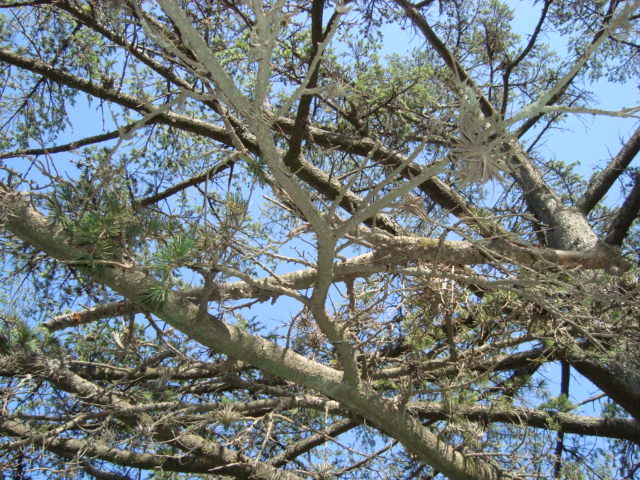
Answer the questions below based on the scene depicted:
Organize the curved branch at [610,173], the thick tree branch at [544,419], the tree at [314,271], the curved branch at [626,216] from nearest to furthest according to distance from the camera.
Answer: the tree at [314,271]
the thick tree branch at [544,419]
the curved branch at [626,216]
the curved branch at [610,173]

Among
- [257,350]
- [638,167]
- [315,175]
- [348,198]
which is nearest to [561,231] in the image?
[638,167]

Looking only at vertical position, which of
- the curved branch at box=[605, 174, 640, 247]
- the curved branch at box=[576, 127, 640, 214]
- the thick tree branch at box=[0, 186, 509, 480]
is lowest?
the thick tree branch at box=[0, 186, 509, 480]

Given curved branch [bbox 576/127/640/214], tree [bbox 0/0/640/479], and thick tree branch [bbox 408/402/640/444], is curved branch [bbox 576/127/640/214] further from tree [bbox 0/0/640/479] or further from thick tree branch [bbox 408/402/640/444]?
thick tree branch [bbox 408/402/640/444]

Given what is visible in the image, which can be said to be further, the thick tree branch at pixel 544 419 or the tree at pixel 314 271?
the thick tree branch at pixel 544 419

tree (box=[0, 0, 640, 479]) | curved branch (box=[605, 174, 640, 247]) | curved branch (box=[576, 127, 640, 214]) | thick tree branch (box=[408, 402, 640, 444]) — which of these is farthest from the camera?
curved branch (box=[576, 127, 640, 214])

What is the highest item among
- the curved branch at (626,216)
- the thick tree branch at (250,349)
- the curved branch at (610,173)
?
the curved branch at (610,173)

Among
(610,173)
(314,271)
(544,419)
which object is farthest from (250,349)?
(610,173)

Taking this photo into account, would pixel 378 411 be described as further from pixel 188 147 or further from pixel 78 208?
pixel 188 147

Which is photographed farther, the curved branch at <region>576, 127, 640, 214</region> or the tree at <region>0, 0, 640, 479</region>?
the curved branch at <region>576, 127, 640, 214</region>

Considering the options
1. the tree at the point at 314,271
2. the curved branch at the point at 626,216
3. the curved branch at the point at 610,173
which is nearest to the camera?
the tree at the point at 314,271

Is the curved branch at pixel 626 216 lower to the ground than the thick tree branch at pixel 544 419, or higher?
higher

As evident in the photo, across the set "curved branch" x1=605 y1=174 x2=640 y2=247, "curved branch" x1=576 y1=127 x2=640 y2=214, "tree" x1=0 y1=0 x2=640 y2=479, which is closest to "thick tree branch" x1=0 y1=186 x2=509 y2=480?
"tree" x1=0 y1=0 x2=640 y2=479

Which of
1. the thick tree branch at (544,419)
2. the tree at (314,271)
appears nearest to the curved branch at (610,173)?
the tree at (314,271)

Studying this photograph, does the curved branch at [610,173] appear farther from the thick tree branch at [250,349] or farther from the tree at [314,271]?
the thick tree branch at [250,349]
